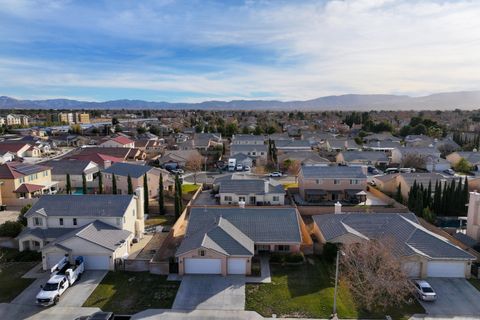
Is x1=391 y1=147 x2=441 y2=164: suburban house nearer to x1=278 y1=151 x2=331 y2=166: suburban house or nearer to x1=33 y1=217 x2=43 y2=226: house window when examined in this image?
x1=278 y1=151 x2=331 y2=166: suburban house

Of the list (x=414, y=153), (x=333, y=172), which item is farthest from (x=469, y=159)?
(x=333, y=172)

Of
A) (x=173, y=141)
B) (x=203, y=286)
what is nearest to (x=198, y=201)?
(x=203, y=286)

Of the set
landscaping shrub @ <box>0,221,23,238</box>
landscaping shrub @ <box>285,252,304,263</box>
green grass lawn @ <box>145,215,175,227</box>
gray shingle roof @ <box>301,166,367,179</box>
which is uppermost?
gray shingle roof @ <box>301,166,367,179</box>

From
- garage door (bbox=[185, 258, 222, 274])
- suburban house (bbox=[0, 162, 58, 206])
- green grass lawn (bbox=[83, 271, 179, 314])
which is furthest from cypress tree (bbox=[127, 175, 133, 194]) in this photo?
garage door (bbox=[185, 258, 222, 274])

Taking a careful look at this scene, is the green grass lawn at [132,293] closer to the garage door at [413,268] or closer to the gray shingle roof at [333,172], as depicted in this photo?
the garage door at [413,268]

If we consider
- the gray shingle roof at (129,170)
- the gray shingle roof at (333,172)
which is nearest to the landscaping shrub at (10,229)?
the gray shingle roof at (129,170)

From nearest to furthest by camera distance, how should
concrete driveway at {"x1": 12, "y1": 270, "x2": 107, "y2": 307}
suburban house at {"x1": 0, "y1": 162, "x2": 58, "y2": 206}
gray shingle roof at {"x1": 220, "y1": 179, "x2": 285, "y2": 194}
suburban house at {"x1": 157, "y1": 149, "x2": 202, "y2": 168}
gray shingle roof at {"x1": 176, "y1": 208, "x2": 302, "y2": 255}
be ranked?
concrete driveway at {"x1": 12, "y1": 270, "x2": 107, "y2": 307}
gray shingle roof at {"x1": 176, "y1": 208, "x2": 302, "y2": 255}
gray shingle roof at {"x1": 220, "y1": 179, "x2": 285, "y2": 194}
suburban house at {"x1": 0, "y1": 162, "x2": 58, "y2": 206}
suburban house at {"x1": 157, "y1": 149, "x2": 202, "y2": 168}
